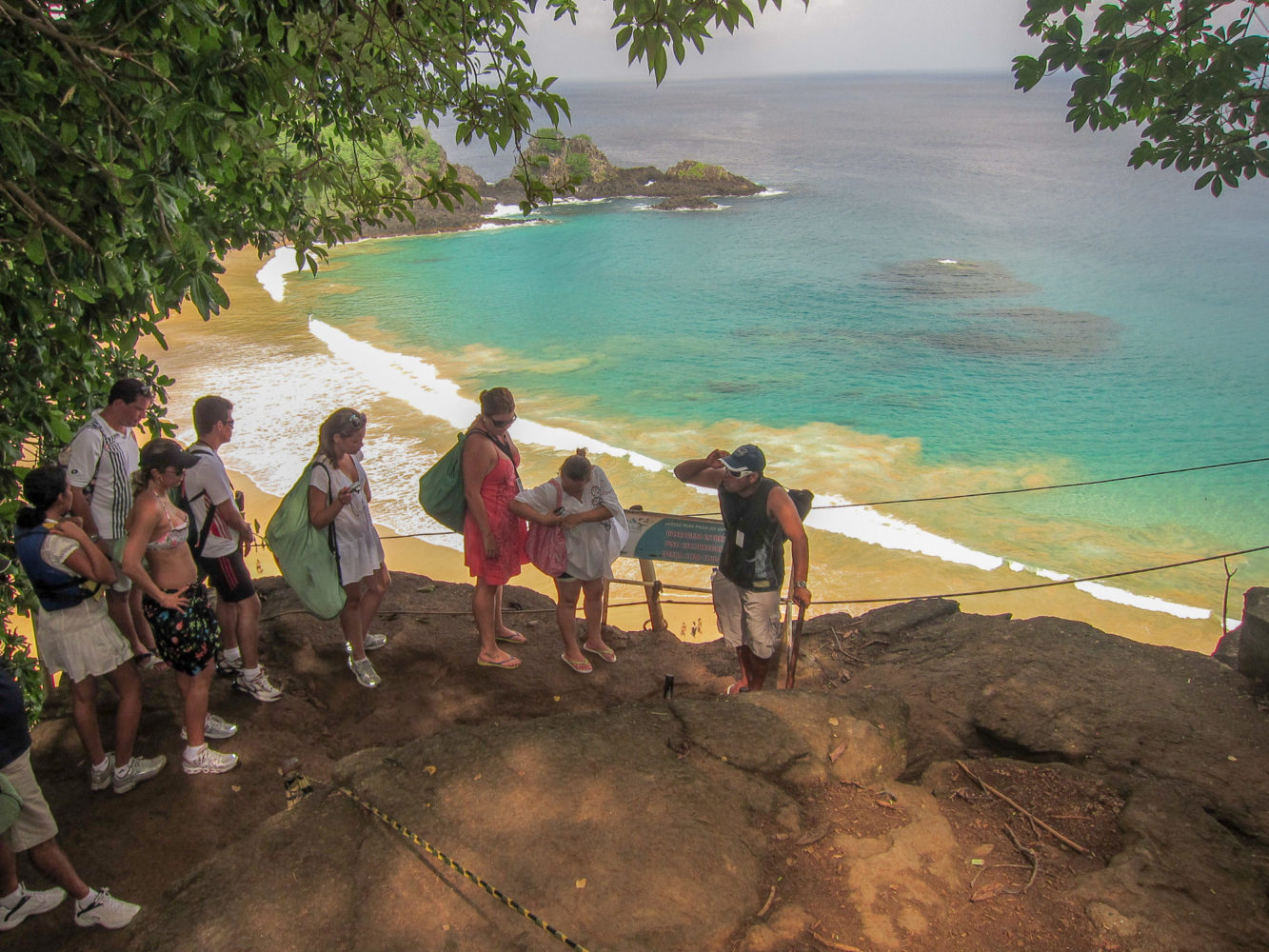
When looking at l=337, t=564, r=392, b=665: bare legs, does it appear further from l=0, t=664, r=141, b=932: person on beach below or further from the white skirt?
Result: l=0, t=664, r=141, b=932: person on beach below

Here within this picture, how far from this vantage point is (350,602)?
199 inches

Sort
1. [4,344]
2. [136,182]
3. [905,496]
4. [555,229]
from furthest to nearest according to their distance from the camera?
[555,229] → [905,496] → [4,344] → [136,182]

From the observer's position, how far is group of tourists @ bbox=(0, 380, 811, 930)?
3564mm

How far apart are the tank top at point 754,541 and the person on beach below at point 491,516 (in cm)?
129

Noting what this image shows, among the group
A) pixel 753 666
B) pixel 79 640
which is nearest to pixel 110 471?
pixel 79 640

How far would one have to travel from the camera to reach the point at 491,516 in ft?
17.2

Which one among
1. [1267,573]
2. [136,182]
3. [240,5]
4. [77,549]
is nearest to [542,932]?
[77,549]

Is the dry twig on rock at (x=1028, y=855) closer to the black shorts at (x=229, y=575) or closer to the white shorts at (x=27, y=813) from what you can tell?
the white shorts at (x=27, y=813)

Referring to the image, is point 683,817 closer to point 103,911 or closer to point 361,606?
point 103,911

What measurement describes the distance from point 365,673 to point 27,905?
6.77 ft

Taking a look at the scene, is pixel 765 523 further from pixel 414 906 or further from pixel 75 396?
pixel 75 396

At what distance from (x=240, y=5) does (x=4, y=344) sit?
7.64 ft

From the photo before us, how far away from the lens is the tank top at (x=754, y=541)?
500 cm

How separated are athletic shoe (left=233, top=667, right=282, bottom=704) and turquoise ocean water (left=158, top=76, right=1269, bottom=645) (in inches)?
319
